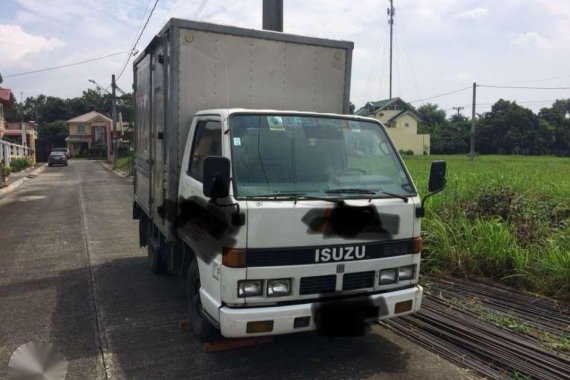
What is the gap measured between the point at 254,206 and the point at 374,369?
66.0 inches

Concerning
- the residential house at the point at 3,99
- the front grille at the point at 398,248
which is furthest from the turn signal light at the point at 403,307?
the residential house at the point at 3,99

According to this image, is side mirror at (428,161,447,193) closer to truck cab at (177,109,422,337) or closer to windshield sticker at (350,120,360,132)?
truck cab at (177,109,422,337)

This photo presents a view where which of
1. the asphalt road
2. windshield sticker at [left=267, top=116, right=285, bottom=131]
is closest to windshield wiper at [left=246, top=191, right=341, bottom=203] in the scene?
windshield sticker at [left=267, top=116, right=285, bottom=131]

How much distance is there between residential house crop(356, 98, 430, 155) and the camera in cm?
6462

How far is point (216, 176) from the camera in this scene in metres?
3.41

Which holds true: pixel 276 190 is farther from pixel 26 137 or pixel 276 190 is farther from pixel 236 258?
pixel 26 137

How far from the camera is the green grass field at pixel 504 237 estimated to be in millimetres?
5430

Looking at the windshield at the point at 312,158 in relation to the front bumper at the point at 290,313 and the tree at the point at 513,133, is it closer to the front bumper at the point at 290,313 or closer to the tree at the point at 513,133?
the front bumper at the point at 290,313

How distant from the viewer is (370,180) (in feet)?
13.5

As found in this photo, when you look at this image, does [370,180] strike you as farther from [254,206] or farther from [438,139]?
[438,139]

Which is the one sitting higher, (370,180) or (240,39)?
(240,39)

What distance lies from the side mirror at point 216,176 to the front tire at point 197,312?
37.7 inches

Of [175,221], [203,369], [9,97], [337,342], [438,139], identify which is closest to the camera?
[203,369]

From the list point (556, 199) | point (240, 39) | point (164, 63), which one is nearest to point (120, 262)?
point (164, 63)
